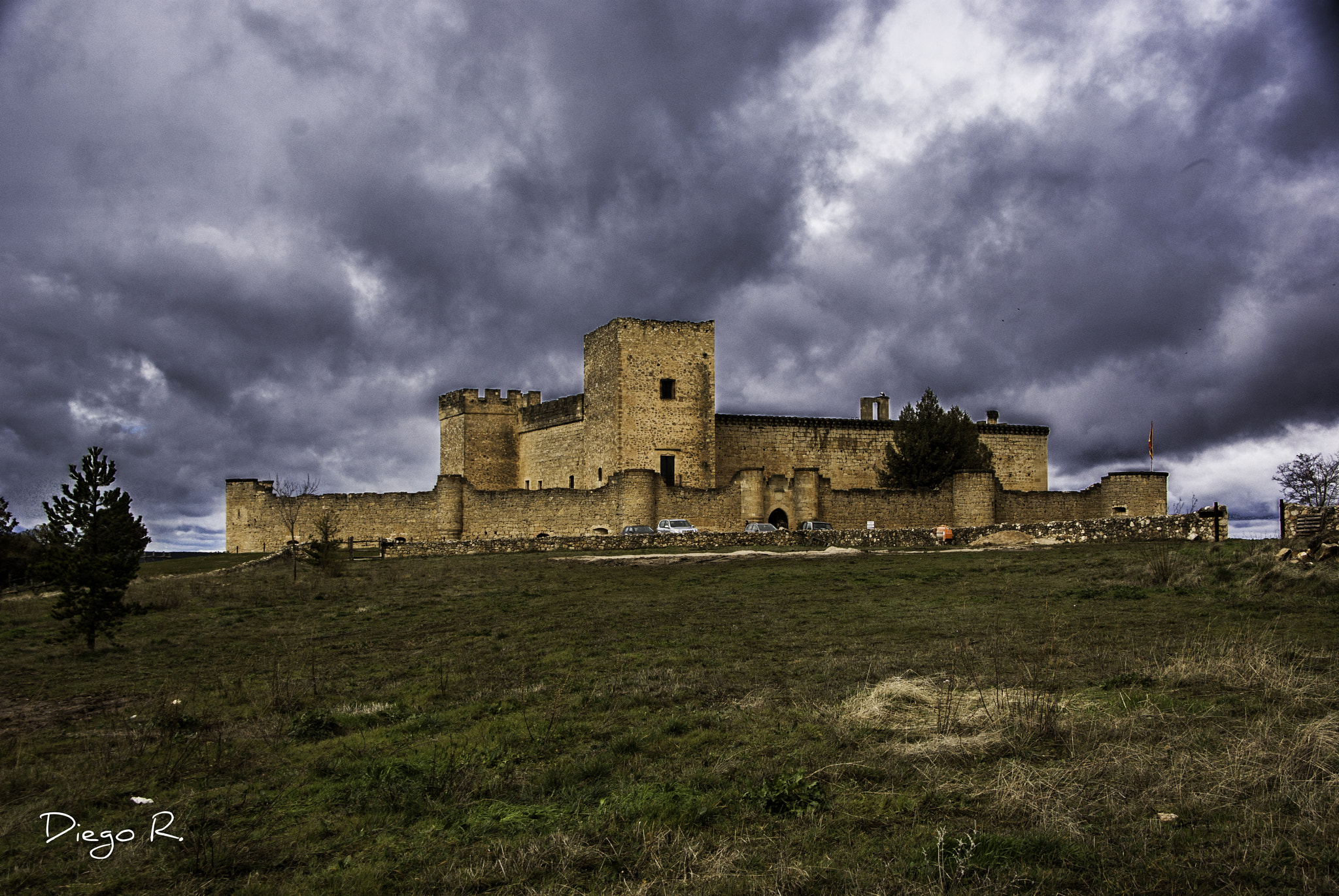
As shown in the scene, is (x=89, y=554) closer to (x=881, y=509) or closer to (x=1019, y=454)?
(x=881, y=509)

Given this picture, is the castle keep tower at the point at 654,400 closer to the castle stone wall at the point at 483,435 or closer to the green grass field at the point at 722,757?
the castle stone wall at the point at 483,435

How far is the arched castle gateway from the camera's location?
34906mm

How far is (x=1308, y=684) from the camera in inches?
255

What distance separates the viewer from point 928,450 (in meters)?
42.1

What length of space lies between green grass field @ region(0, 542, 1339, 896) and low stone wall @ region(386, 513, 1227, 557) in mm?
11637

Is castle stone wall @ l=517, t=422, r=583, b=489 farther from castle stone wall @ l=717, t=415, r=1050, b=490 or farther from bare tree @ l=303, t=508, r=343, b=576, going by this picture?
bare tree @ l=303, t=508, r=343, b=576

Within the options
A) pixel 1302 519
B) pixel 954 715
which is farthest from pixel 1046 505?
pixel 954 715

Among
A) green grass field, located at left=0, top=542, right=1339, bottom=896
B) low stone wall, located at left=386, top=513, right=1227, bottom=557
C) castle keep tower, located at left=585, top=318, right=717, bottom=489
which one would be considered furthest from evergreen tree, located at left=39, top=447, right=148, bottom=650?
castle keep tower, located at left=585, top=318, right=717, bottom=489

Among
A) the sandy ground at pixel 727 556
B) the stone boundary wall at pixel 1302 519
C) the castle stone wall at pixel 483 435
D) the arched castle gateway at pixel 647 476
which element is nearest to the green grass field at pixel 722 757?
the stone boundary wall at pixel 1302 519

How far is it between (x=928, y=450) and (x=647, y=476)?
16250mm

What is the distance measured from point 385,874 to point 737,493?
103 feet

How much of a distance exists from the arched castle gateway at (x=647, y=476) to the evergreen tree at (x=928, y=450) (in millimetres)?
1455

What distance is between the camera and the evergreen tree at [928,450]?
138 ft
